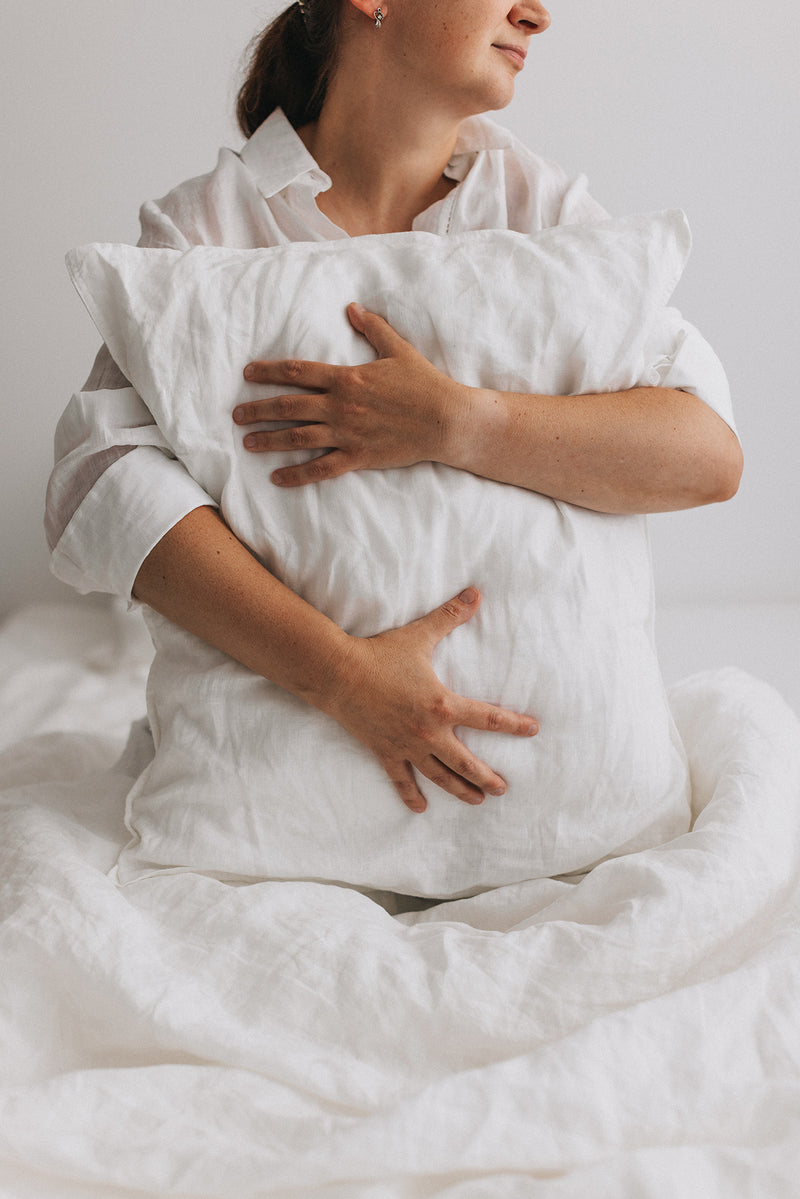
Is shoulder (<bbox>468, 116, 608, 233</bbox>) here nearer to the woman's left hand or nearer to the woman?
the woman

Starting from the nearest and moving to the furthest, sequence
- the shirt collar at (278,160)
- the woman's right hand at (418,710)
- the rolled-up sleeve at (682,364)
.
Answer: the woman's right hand at (418,710) < the rolled-up sleeve at (682,364) < the shirt collar at (278,160)

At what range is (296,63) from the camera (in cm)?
116

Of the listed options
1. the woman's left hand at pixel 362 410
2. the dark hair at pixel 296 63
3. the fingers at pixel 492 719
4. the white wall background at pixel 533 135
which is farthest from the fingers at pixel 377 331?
the white wall background at pixel 533 135

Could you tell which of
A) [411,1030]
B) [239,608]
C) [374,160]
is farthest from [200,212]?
[411,1030]

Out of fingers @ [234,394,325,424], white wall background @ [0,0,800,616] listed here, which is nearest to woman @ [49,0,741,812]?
fingers @ [234,394,325,424]

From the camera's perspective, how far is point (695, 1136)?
0.60m

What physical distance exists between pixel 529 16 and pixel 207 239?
361mm

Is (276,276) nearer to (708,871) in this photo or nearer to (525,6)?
(525,6)

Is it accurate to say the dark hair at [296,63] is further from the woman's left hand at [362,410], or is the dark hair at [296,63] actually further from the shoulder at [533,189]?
the woman's left hand at [362,410]

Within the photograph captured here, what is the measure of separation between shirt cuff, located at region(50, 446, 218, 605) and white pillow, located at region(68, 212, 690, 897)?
0.03 meters

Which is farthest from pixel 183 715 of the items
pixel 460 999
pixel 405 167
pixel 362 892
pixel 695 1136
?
pixel 405 167

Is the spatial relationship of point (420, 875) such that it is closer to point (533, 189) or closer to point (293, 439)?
point (293, 439)

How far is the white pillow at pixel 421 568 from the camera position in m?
0.83

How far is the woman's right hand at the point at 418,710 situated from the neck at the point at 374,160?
498 mm
